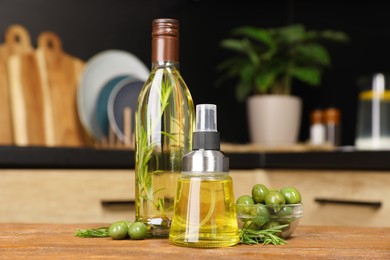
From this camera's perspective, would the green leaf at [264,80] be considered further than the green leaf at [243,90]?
→ No

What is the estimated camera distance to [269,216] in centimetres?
86

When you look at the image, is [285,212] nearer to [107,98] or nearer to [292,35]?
[107,98]

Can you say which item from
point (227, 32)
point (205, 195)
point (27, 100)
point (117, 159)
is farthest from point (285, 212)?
point (227, 32)

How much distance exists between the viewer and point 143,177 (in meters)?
Result: 0.86

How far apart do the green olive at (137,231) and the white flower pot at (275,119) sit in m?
1.77

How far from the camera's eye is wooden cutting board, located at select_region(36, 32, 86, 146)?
7.52 feet

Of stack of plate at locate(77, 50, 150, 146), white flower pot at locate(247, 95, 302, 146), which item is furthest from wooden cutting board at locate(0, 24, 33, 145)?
white flower pot at locate(247, 95, 302, 146)

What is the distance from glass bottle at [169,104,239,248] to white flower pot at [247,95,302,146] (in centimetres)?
180

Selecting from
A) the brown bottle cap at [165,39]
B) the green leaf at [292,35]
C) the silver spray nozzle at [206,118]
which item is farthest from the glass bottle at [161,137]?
the green leaf at [292,35]

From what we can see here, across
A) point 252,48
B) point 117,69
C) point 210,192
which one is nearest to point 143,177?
point 210,192

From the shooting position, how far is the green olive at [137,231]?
819 millimetres

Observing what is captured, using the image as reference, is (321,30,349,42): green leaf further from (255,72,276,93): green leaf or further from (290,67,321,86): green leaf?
(255,72,276,93): green leaf

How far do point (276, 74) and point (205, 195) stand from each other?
190 cm

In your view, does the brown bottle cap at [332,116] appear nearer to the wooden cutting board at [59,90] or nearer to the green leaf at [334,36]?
the green leaf at [334,36]
